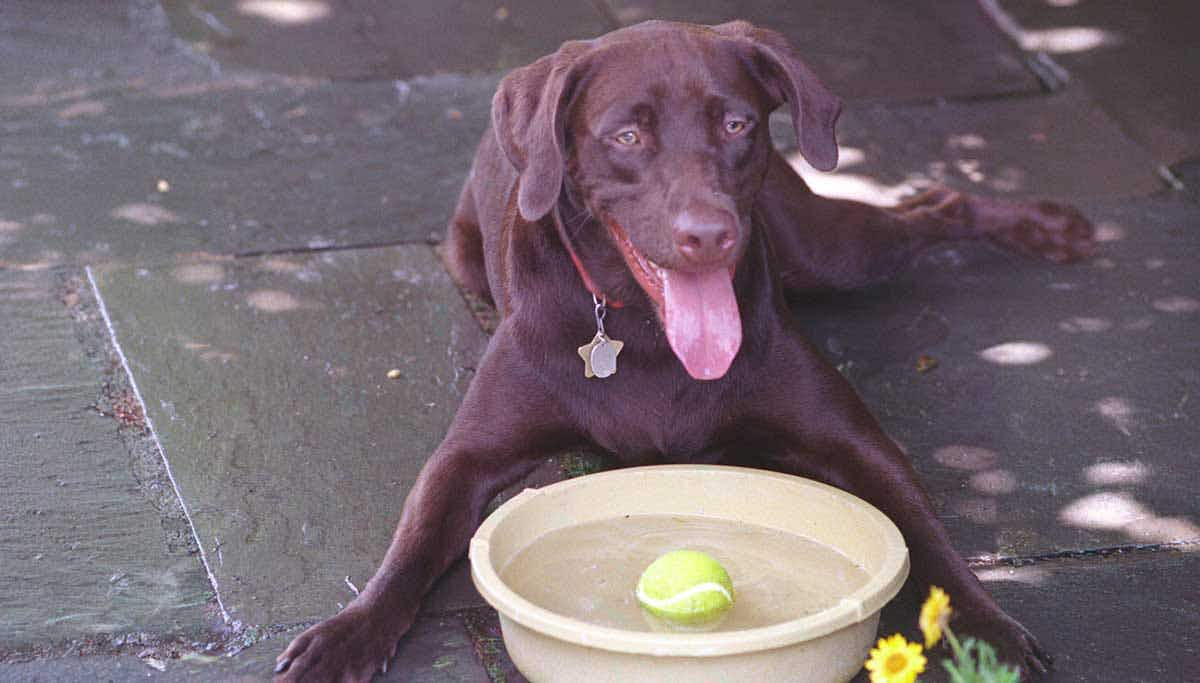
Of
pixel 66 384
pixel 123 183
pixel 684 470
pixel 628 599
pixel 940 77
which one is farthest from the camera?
pixel 940 77

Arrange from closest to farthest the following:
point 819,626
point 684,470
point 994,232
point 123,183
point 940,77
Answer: point 819,626
point 684,470
point 994,232
point 123,183
point 940,77

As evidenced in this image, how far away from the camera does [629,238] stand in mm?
3070

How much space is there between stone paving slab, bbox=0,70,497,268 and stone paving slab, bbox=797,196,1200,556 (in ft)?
5.23

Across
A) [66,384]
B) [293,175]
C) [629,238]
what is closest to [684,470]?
[629,238]

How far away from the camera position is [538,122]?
10.2 feet

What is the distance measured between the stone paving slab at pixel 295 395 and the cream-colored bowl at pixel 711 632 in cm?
50

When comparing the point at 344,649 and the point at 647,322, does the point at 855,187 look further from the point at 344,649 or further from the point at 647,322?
the point at 344,649

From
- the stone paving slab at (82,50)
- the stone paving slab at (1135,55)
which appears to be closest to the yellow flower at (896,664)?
A: the stone paving slab at (1135,55)

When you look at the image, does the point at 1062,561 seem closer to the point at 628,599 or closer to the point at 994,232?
the point at 628,599

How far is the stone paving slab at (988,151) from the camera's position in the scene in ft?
17.4

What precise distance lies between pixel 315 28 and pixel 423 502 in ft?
12.9

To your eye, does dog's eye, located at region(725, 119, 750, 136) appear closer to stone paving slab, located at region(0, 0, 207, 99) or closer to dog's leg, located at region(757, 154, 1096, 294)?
dog's leg, located at region(757, 154, 1096, 294)

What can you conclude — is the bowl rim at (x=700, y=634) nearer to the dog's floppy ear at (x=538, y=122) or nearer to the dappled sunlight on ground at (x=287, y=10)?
the dog's floppy ear at (x=538, y=122)

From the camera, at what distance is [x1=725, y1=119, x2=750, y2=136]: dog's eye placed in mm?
3035
